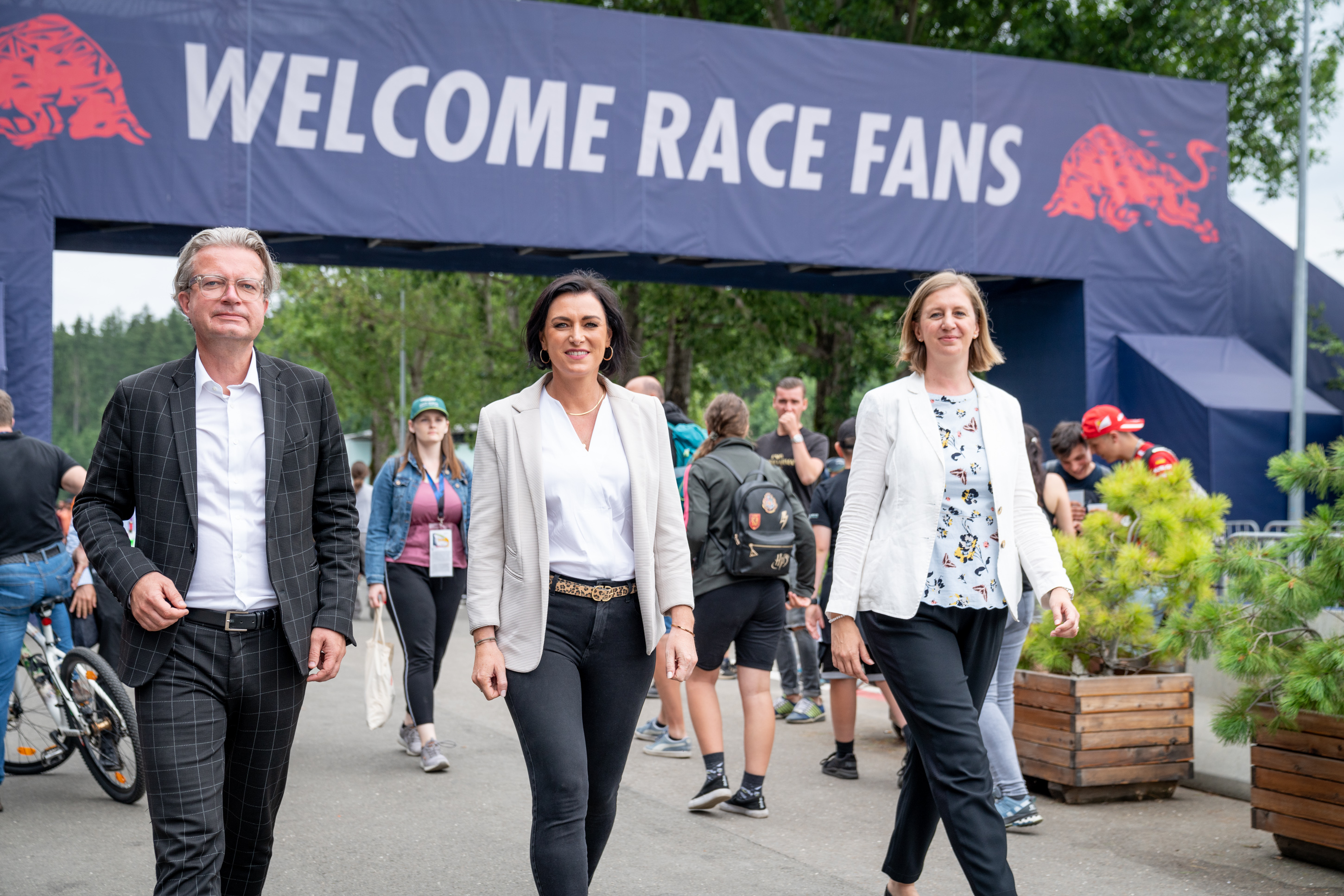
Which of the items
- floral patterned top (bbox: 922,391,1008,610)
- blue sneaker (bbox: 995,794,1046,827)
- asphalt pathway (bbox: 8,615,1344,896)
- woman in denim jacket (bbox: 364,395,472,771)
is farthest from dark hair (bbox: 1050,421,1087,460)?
floral patterned top (bbox: 922,391,1008,610)

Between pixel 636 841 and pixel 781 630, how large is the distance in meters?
1.30

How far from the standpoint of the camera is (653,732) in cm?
→ 812

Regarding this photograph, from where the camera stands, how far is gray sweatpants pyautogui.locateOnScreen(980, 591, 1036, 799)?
5.76m

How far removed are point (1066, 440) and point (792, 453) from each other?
2.26 meters

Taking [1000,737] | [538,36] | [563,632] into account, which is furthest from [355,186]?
[563,632]

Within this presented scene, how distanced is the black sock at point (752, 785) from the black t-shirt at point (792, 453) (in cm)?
362

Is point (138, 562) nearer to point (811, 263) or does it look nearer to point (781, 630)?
point (781, 630)

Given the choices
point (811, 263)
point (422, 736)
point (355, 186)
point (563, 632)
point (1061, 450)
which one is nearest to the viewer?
point (563, 632)

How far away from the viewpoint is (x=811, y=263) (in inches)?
559

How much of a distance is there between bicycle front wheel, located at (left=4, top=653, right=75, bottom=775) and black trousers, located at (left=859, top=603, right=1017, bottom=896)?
466cm

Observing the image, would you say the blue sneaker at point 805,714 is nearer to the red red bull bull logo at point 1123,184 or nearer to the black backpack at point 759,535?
the black backpack at point 759,535

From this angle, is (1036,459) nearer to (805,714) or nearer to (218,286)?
(805,714)

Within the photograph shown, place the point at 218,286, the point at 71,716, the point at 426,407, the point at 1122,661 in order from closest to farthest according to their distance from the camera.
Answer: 1. the point at 218,286
2. the point at 71,716
3. the point at 1122,661
4. the point at 426,407

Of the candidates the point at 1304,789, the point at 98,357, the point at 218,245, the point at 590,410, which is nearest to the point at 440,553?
the point at 590,410
